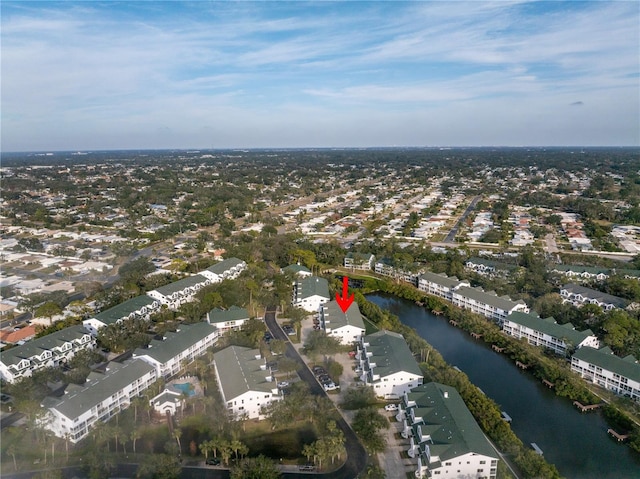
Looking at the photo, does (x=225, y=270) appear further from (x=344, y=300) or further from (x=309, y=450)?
(x=309, y=450)

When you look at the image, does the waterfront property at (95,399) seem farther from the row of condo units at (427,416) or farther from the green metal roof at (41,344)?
the row of condo units at (427,416)

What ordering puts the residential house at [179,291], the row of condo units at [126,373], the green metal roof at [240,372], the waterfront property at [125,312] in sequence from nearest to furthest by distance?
the row of condo units at [126,373], the green metal roof at [240,372], the waterfront property at [125,312], the residential house at [179,291]

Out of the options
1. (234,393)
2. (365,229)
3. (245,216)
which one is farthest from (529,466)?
(245,216)

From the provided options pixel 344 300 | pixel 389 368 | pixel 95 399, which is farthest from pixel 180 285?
pixel 389 368

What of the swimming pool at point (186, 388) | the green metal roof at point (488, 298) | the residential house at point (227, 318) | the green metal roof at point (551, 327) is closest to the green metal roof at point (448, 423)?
the green metal roof at point (551, 327)

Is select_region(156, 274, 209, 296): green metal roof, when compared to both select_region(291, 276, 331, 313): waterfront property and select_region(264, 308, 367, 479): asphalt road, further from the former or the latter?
select_region(264, 308, 367, 479): asphalt road

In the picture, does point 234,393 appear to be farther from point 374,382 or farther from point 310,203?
point 310,203
